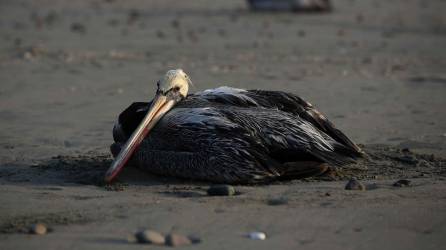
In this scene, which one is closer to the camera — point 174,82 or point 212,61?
point 174,82

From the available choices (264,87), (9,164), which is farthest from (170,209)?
(264,87)

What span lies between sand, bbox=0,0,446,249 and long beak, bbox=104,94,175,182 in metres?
0.12

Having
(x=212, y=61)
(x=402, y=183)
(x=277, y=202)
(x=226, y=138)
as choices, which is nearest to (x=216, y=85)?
(x=212, y=61)

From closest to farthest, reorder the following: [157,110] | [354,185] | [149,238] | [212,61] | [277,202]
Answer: [149,238], [277,202], [354,185], [157,110], [212,61]

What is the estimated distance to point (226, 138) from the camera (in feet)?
18.8

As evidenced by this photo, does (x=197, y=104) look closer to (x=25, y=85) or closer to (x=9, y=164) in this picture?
(x=9, y=164)

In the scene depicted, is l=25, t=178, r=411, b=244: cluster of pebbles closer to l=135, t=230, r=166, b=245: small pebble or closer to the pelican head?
l=135, t=230, r=166, b=245: small pebble

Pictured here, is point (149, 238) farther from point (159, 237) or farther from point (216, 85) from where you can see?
point (216, 85)

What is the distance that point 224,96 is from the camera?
620 centimetres

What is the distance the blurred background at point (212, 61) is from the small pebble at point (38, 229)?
2.12 m

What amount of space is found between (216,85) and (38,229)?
5122 mm

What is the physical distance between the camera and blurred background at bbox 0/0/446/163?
7.79m

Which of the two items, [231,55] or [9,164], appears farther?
[231,55]

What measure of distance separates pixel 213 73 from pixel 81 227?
5.66 m
